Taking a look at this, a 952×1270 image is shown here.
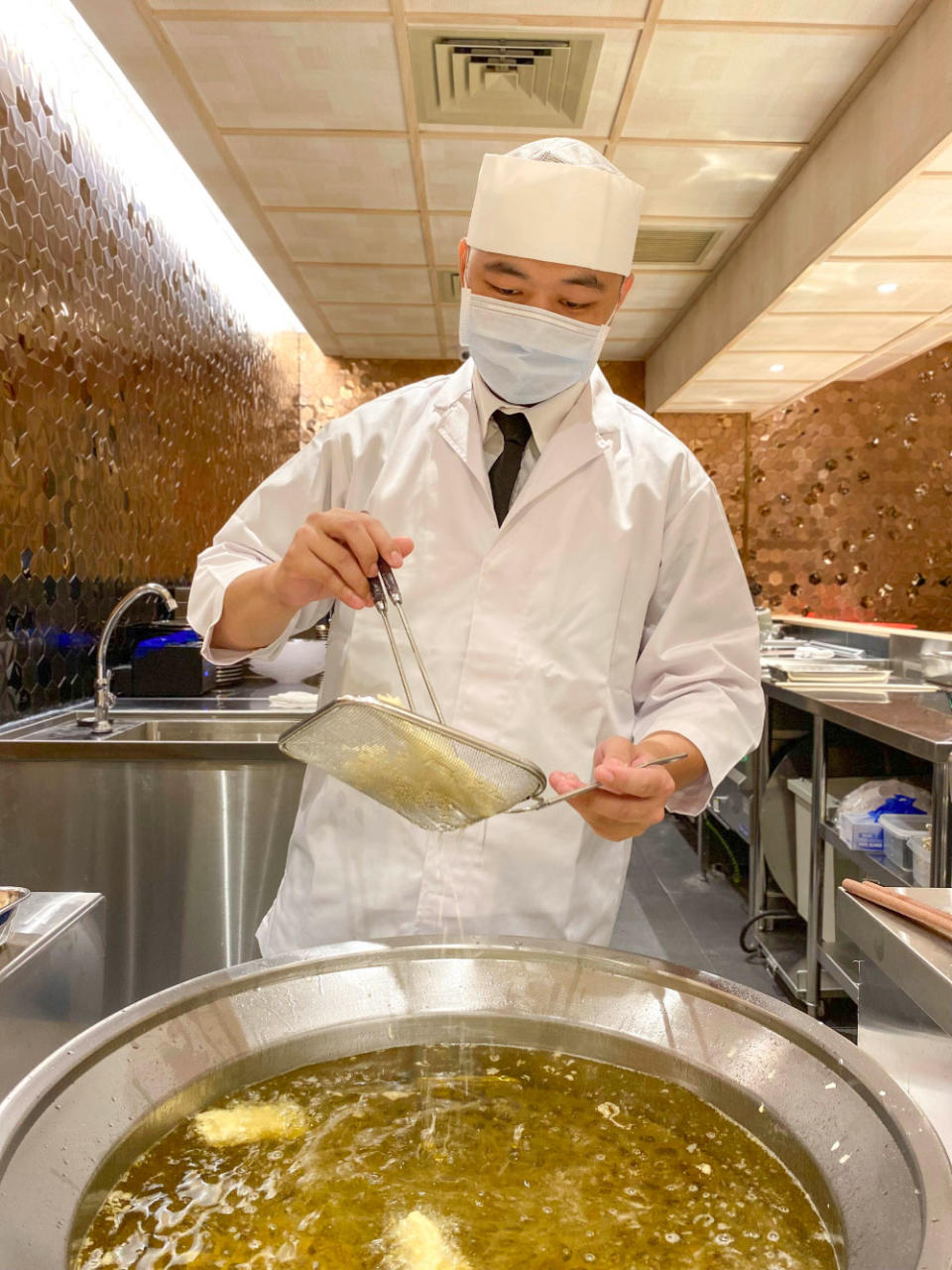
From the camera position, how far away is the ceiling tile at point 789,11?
9.22 ft

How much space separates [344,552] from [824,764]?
2611mm

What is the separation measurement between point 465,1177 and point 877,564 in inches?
280

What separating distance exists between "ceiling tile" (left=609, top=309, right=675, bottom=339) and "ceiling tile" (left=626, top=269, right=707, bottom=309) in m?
0.12

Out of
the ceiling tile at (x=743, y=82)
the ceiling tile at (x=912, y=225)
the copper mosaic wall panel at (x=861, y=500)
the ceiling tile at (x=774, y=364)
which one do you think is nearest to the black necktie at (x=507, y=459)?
the ceiling tile at (x=743, y=82)

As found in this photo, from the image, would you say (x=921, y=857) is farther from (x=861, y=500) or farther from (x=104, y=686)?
(x=861, y=500)

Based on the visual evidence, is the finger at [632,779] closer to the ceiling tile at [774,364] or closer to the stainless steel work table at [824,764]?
the stainless steel work table at [824,764]

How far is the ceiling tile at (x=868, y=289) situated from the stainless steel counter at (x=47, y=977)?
→ 3.68 m

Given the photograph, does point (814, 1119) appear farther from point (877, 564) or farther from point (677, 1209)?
point (877, 564)

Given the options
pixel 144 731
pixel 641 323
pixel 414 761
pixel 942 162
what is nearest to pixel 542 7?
pixel 942 162

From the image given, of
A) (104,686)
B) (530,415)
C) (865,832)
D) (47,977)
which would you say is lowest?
(865,832)

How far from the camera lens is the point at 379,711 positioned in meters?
0.89

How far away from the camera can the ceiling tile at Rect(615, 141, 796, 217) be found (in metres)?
3.76

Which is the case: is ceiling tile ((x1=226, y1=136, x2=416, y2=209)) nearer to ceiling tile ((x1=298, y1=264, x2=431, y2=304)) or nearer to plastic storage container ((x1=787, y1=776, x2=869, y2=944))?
ceiling tile ((x1=298, y1=264, x2=431, y2=304))

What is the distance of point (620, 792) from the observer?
3.40 feet
